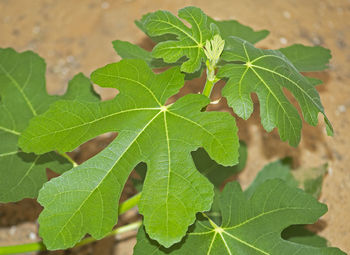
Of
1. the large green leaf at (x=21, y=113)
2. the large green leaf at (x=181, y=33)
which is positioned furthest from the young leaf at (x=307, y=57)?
the large green leaf at (x=21, y=113)

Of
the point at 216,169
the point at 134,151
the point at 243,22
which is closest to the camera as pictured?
the point at 134,151

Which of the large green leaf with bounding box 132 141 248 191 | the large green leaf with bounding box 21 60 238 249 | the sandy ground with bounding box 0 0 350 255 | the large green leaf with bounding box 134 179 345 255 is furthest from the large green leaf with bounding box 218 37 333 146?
the sandy ground with bounding box 0 0 350 255

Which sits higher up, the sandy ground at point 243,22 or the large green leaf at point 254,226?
the large green leaf at point 254,226

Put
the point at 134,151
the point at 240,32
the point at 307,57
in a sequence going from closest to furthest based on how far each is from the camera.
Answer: the point at 134,151 < the point at 307,57 < the point at 240,32

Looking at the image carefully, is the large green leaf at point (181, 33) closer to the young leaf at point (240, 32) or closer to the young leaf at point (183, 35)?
the young leaf at point (183, 35)

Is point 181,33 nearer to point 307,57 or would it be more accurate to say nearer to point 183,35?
point 183,35

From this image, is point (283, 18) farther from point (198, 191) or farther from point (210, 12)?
point (198, 191)

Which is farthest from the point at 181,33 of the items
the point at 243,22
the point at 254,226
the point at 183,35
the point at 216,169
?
the point at 243,22
